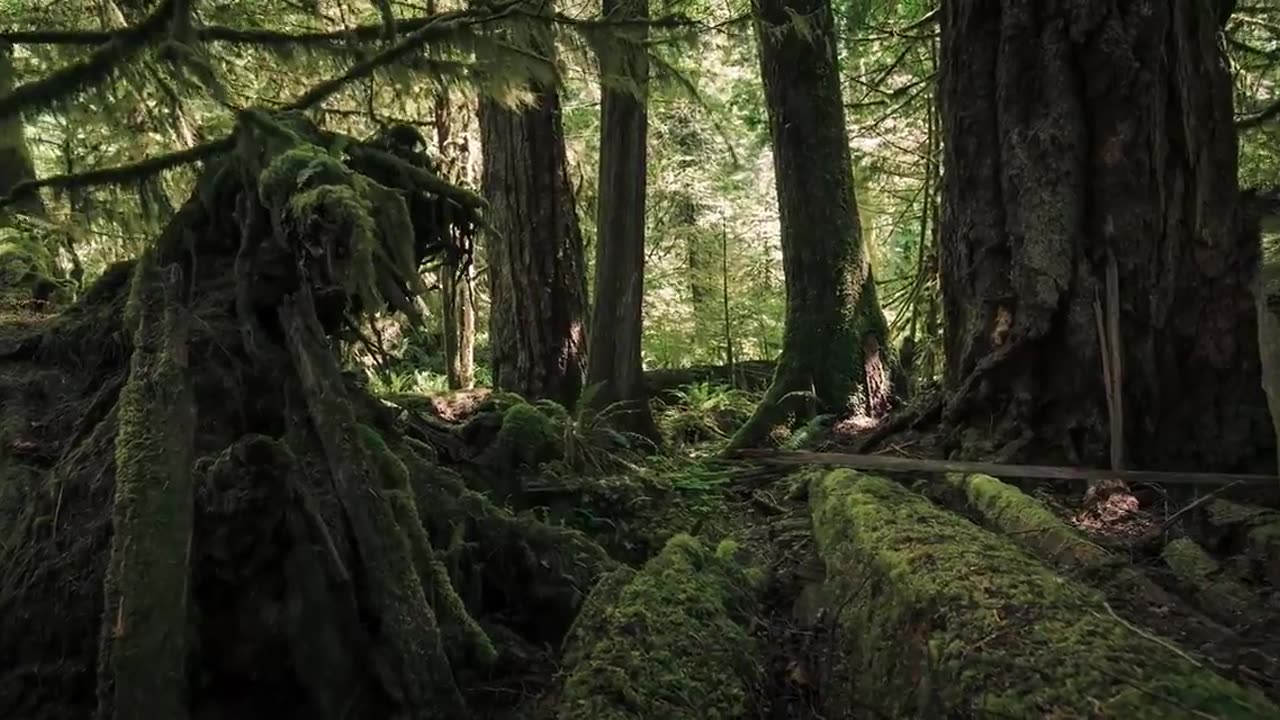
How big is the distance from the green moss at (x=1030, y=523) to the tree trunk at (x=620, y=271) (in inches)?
152

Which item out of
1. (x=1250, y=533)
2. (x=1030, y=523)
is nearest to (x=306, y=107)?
(x=1030, y=523)

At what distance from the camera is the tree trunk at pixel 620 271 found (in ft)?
27.5

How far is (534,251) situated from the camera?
29.6ft

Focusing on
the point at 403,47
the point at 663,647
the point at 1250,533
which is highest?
the point at 403,47

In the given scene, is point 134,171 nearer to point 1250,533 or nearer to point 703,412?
point 1250,533

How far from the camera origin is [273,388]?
13.7 ft

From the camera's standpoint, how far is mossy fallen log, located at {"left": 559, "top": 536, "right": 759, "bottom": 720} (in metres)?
3.12

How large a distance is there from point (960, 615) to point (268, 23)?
765 cm

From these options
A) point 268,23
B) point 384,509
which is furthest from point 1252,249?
point 268,23

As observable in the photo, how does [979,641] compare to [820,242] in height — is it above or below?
below

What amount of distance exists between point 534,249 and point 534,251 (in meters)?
0.02

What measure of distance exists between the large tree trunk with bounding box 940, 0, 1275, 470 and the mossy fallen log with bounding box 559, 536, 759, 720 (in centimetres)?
230

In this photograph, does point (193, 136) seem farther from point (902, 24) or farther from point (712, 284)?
point (712, 284)

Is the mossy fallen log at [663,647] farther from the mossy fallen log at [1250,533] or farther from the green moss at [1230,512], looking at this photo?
the green moss at [1230,512]
